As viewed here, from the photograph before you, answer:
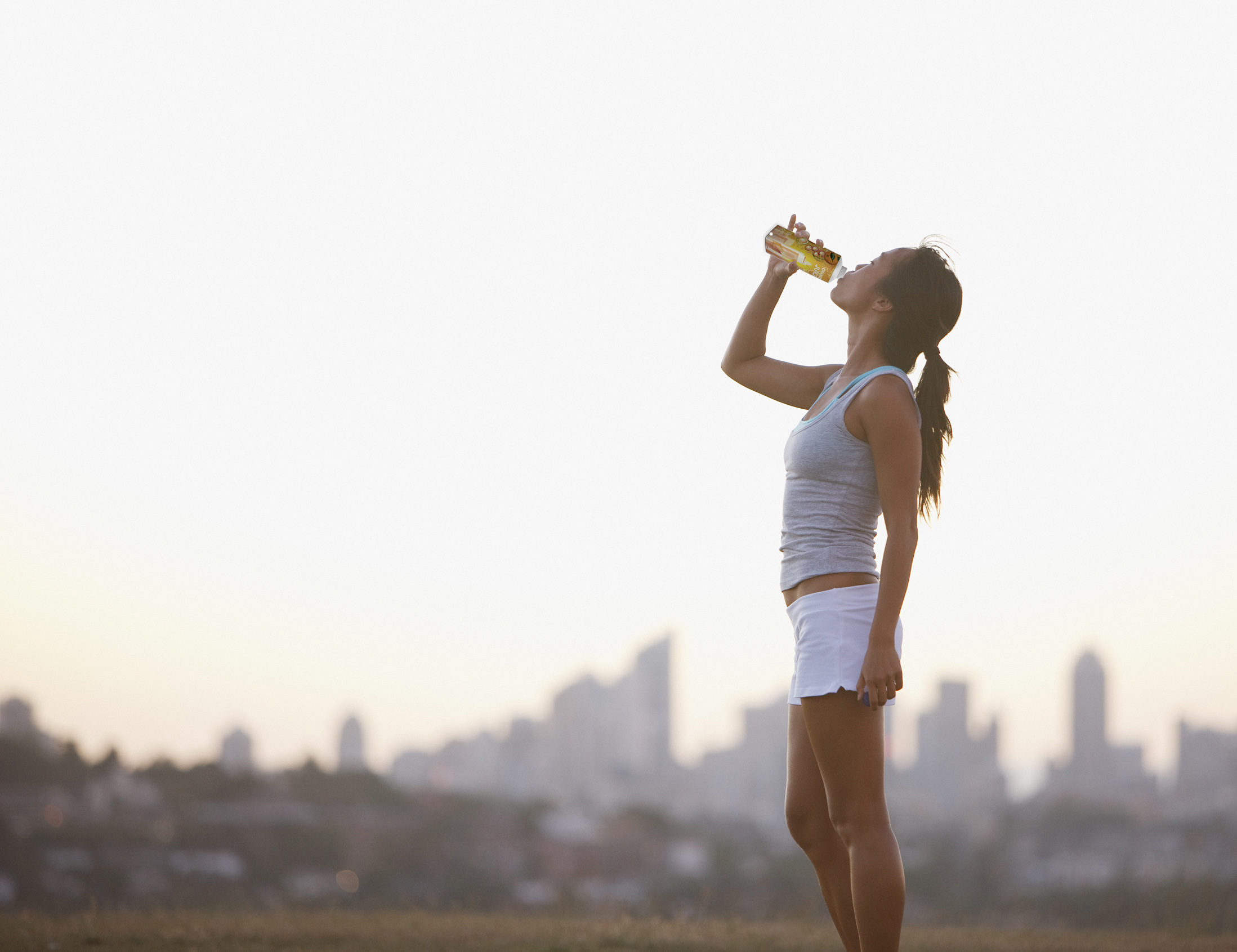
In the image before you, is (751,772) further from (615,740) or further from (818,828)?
(818,828)

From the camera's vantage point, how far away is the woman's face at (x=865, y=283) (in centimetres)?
298

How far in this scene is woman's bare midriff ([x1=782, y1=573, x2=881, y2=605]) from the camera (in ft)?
9.23

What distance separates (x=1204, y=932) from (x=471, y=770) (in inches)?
4891

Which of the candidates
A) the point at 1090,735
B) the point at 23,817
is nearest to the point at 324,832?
the point at 23,817

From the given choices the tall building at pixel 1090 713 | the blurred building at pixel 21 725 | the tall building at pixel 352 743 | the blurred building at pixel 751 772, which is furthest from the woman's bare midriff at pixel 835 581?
the tall building at pixel 1090 713

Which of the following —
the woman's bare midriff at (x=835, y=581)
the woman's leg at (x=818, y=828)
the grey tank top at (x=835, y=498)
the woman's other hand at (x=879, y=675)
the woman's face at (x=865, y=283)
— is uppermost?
the woman's face at (x=865, y=283)

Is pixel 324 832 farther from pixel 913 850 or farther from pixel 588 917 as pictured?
pixel 588 917

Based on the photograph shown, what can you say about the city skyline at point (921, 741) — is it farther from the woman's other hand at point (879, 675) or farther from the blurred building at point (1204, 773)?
the woman's other hand at point (879, 675)

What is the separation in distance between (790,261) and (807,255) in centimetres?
5

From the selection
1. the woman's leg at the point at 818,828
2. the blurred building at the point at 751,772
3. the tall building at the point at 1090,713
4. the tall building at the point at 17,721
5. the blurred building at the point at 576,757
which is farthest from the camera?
the tall building at the point at 1090,713

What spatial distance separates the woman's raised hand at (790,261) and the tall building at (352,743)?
4986 inches

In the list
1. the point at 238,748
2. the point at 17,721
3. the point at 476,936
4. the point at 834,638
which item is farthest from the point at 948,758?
the point at 834,638

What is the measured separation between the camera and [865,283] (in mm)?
3000

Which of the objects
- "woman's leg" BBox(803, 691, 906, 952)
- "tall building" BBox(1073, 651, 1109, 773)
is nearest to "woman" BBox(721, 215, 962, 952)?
"woman's leg" BBox(803, 691, 906, 952)
